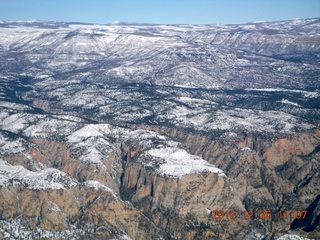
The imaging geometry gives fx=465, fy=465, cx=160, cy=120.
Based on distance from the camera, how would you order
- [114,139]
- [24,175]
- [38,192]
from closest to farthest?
1. [38,192]
2. [24,175]
3. [114,139]

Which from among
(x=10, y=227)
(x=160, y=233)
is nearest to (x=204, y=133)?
(x=160, y=233)

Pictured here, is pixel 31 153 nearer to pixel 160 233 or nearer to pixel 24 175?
pixel 24 175

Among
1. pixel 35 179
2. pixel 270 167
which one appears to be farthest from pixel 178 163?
pixel 35 179

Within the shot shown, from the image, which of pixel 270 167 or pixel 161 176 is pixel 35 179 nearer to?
pixel 161 176

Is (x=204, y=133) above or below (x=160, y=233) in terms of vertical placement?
above

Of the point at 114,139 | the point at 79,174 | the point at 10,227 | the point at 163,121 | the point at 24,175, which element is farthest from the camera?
the point at 163,121
